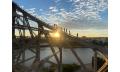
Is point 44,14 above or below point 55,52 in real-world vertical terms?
above

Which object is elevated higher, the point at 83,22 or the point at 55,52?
the point at 83,22

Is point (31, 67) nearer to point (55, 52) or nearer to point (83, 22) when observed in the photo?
point (55, 52)

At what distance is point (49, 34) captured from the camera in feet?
4.95

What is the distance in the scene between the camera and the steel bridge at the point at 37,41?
1.50 m

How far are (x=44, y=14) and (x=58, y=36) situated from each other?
0.16 metres

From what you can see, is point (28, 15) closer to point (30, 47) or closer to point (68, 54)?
point (30, 47)

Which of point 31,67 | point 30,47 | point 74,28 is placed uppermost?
point 74,28

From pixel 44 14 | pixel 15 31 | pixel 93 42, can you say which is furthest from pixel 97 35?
pixel 15 31

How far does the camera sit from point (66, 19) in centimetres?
152

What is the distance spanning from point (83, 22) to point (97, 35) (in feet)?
0.37

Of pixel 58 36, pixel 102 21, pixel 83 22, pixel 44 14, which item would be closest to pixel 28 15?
pixel 44 14

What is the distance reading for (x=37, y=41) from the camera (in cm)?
151

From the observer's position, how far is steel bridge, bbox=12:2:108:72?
1.50m

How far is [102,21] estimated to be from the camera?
1.48 meters
